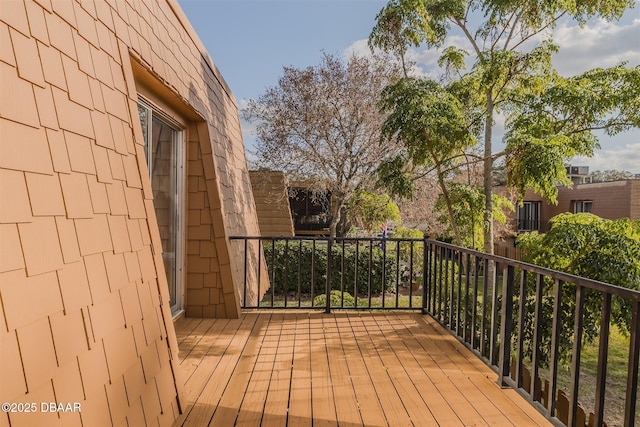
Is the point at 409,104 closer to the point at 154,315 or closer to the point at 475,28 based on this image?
the point at 475,28

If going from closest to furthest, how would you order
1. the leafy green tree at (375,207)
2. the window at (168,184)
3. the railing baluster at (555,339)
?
the railing baluster at (555,339), the window at (168,184), the leafy green tree at (375,207)

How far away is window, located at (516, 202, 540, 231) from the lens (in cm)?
2009

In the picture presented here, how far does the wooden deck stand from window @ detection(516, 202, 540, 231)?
18.7 metres

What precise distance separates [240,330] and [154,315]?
1.66 metres

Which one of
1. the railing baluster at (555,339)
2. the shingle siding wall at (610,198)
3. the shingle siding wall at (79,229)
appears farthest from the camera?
the shingle siding wall at (610,198)

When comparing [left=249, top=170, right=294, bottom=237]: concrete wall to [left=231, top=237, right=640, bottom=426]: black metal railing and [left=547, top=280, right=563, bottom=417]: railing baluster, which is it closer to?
[left=231, top=237, right=640, bottom=426]: black metal railing

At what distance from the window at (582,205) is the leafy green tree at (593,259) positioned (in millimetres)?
15519

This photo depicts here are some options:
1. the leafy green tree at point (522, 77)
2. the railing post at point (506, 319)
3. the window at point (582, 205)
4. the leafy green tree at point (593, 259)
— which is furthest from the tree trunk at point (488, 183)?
the window at point (582, 205)

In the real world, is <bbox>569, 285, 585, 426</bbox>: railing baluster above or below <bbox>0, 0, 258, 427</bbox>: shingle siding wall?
below

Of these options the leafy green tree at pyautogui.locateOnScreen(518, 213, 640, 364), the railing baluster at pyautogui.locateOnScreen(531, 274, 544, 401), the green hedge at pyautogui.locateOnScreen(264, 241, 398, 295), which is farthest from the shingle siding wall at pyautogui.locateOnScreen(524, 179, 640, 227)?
the railing baluster at pyautogui.locateOnScreen(531, 274, 544, 401)

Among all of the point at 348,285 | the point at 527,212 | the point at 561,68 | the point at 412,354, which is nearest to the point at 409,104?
the point at 561,68

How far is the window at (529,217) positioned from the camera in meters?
20.1

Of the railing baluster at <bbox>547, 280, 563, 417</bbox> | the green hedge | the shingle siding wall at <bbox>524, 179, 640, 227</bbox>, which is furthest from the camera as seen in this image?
the shingle siding wall at <bbox>524, 179, 640, 227</bbox>

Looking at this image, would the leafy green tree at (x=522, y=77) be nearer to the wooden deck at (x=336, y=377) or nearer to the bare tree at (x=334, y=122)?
the wooden deck at (x=336, y=377)
